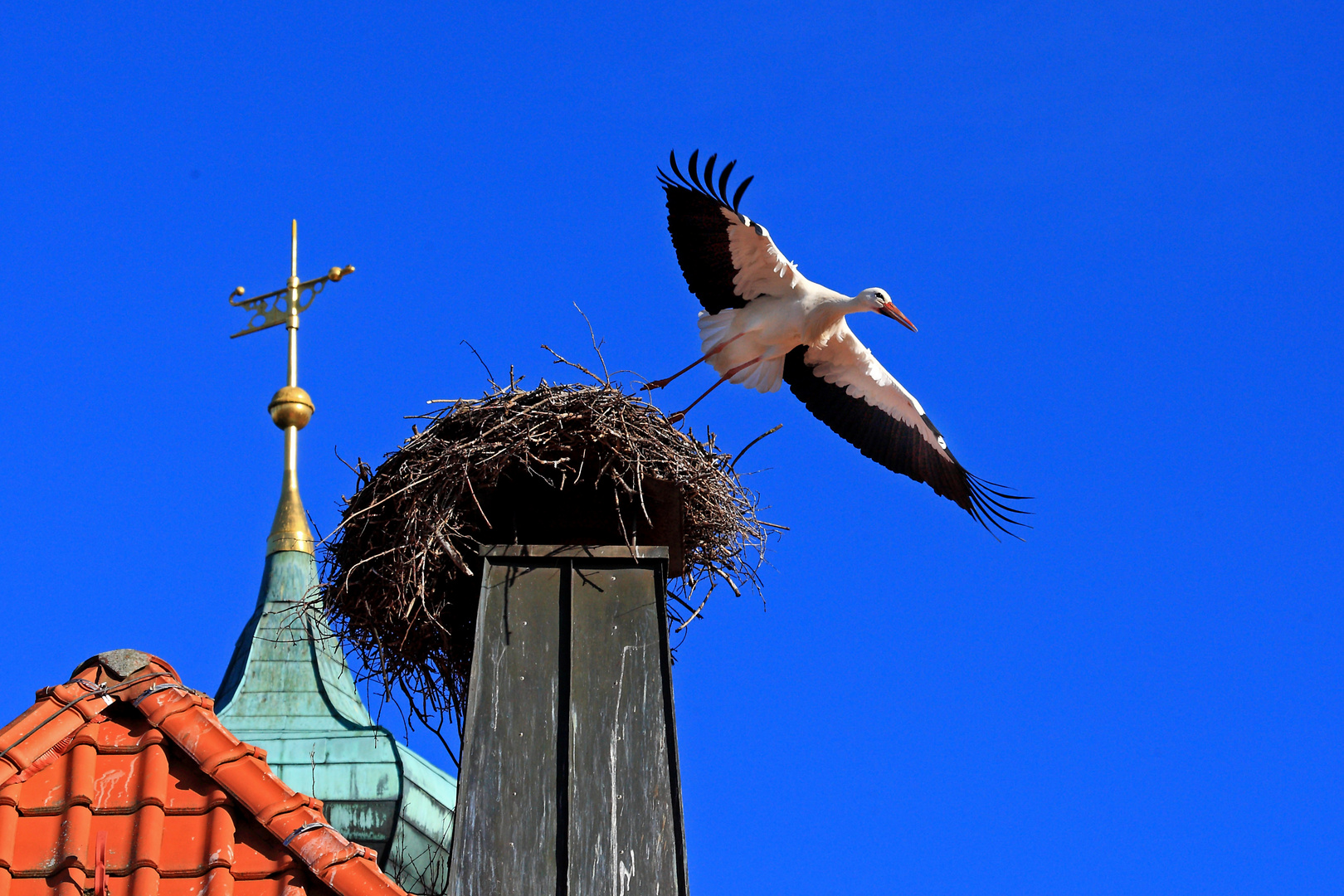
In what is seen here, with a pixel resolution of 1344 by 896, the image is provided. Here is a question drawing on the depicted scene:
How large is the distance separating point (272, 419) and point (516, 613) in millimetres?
7459

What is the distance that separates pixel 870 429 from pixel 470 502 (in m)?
3.38

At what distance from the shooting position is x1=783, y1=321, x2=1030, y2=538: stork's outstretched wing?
849 cm

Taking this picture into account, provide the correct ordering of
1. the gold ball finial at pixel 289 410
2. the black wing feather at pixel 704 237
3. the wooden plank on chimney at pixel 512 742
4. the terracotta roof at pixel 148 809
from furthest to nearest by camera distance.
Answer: the gold ball finial at pixel 289 410 → the black wing feather at pixel 704 237 → the wooden plank on chimney at pixel 512 742 → the terracotta roof at pixel 148 809

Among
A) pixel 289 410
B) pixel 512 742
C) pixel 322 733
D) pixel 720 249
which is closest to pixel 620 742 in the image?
pixel 512 742

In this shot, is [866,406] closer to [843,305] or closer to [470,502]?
[843,305]

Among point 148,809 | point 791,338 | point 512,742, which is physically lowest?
point 148,809

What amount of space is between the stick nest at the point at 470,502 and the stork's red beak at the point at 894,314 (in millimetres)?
2328

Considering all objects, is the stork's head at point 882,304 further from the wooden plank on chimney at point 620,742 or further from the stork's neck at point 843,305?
the wooden plank on chimney at point 620,742

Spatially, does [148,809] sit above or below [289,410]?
below

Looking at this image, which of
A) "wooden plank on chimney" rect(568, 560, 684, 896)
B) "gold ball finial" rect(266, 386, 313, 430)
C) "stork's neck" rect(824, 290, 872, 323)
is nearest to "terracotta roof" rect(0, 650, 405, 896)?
"wooden plank on chimney" rect(568, 560, 684, 896)

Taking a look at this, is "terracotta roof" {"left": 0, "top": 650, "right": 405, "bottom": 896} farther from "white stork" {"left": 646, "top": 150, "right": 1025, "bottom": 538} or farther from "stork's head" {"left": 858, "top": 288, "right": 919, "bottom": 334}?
"stork's head" {"left": 858, "top": 288, "right": 919, "bottom": 334}

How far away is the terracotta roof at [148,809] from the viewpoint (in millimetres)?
4277

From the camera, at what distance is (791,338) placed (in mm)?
8266

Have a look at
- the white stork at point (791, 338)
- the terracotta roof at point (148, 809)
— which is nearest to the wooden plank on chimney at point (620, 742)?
the terracotta roof at point (148, 809)
